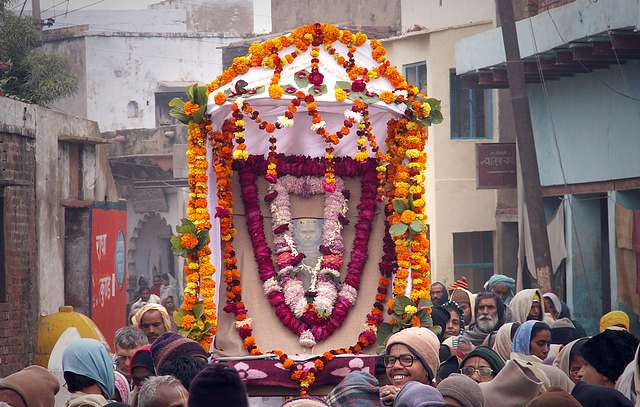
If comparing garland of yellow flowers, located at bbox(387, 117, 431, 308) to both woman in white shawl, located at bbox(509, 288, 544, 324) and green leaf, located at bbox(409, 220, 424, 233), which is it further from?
woman in white shawl, located at bbox(509, 288, 544, 324)

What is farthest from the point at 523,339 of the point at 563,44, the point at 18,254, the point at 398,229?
the point at 18,254

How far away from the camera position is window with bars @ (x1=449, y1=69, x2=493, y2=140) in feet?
82.6

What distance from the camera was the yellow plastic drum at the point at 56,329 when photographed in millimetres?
16172

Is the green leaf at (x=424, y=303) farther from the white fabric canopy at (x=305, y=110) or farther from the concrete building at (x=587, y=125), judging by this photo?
the concrete building at (x=587, y=125)

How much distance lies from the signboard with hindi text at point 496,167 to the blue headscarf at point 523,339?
435 inches

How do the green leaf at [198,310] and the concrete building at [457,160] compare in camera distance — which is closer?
the green leaf at [198,310]

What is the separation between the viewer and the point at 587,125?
58.5ft

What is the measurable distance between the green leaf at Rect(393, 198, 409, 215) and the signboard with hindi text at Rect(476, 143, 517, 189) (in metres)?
9.99

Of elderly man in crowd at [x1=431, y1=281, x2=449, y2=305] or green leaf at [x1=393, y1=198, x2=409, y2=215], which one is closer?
green leaf at [x1=393, y1=198, x2=409, y2=215]

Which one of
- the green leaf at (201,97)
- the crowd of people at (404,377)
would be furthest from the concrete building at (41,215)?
the crowd of people at (404,377)

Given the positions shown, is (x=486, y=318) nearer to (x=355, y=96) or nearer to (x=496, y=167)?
(x=355, y=96)

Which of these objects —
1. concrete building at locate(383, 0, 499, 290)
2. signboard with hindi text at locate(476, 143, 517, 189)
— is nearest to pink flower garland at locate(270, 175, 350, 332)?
signboard with hindi text at locate(476, 143, 517, 189)

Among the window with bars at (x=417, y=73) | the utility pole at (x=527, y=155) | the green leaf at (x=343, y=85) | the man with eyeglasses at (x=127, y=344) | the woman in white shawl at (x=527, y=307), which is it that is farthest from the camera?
the window with bars at (x=417, y=73)

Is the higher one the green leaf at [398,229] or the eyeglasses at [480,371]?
the green leaf at [398,229]
